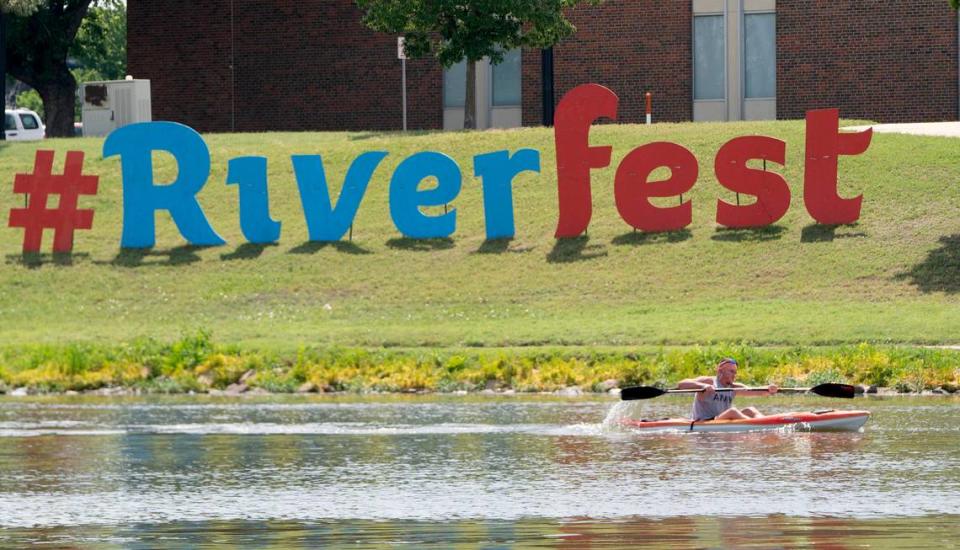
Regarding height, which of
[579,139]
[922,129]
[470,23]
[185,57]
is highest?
[470,23]

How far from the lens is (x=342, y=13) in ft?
193

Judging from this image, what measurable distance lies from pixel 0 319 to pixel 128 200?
5446mm

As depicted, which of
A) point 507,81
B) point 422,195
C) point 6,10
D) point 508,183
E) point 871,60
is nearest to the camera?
point 508,183

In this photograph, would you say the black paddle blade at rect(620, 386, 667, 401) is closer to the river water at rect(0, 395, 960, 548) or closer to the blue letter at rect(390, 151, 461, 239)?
the river water at rect(0, 395, 960, 548)

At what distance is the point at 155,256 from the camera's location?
41.4 meters

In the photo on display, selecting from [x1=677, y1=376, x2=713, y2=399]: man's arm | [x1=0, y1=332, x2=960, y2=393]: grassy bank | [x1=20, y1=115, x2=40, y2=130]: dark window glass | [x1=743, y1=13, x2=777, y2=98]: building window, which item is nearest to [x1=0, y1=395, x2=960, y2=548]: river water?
[x1=677, y1=376, x2=713, y2=399]: man's arm

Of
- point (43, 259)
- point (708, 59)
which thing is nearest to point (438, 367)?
point (43, 259)

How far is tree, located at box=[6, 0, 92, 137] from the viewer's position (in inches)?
2458

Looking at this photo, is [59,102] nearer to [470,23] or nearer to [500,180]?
[470,23]

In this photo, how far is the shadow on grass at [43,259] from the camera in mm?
41125

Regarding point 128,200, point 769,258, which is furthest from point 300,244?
point 769,258

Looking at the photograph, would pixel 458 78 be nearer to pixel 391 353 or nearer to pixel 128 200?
pixel 128 200

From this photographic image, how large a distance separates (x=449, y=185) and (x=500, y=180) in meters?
1.12

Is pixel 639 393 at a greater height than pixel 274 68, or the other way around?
pixel 274 68
